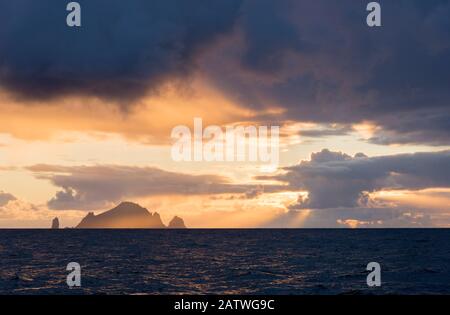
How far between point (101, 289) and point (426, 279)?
111ft

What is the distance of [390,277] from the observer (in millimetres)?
53875

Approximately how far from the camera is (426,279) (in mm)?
52469
